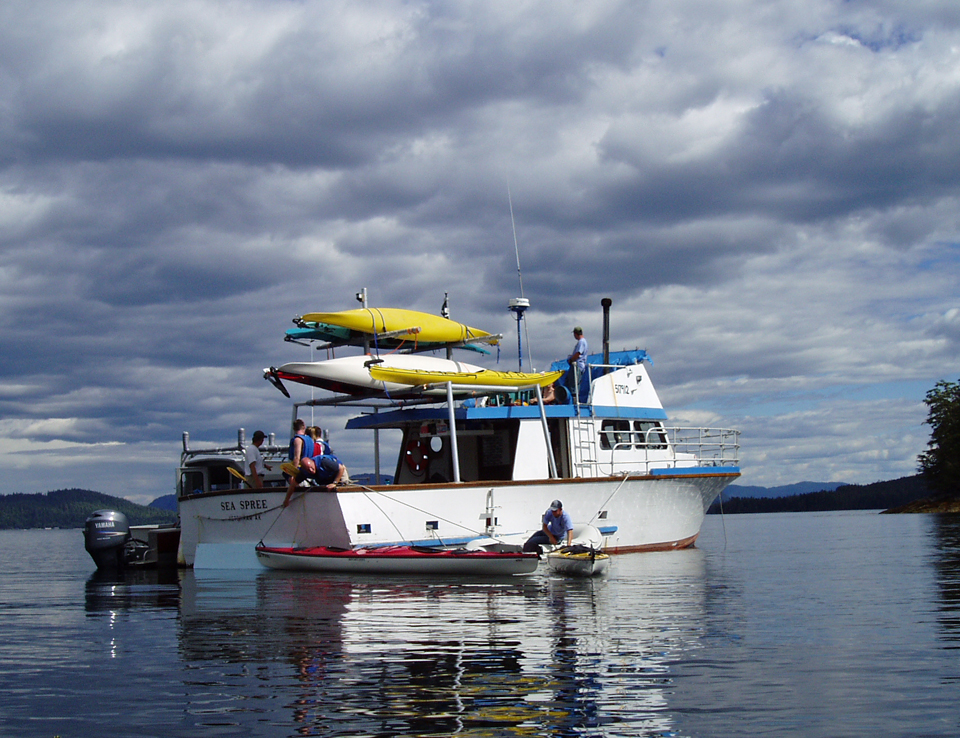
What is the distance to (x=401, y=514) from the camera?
21.4 metres

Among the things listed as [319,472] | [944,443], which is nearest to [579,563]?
[319,472]

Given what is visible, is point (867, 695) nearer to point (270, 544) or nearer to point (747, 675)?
point (747, 675)

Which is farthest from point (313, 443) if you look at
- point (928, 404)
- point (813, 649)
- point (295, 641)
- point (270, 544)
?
point (928, 404)

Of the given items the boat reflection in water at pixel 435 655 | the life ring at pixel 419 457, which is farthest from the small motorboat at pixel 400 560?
the life ring at pixel 419 457

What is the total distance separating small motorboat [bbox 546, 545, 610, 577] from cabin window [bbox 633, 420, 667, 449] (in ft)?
28.8

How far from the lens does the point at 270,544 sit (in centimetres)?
2180

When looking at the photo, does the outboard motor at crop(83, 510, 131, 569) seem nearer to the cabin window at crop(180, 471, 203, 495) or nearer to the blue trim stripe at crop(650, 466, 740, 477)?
the cabin window at crop(180, 471, 203, 495)

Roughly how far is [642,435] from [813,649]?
17.8 m

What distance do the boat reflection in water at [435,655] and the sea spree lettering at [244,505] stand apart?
3.28 m

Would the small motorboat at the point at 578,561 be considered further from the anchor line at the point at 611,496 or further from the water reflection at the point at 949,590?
the water reflection at the point at 949,590

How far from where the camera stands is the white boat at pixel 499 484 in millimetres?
21281

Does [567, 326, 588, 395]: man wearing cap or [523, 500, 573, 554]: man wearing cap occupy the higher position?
[567, 326, 588, 395]: man wearing cap

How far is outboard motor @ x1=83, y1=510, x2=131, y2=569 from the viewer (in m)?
30.2

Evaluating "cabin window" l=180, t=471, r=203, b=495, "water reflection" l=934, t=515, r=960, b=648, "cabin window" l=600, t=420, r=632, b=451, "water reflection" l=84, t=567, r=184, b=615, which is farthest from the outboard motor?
"water reflection" l=934, t=515, r=960, b=648
